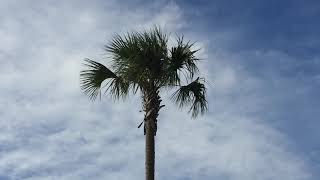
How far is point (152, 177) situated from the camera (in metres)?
18.5

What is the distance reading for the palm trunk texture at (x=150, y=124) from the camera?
1855 centimetres

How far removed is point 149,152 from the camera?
61.5 ft

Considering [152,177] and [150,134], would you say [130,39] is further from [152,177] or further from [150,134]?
[152,177]

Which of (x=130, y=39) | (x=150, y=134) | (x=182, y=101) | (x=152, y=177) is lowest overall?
(x=152, y=177)

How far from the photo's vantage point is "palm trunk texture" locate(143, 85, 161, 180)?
18.5 metres

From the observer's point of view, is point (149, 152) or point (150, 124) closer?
point (149, 152)

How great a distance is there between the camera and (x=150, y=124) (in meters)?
19.1

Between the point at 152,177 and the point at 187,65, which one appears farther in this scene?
the point at 187,65

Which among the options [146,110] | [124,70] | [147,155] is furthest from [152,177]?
[124,70]

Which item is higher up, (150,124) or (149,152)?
(150,124)

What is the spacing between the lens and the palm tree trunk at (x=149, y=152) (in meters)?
18.5

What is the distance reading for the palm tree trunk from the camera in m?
18.5

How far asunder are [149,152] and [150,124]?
82 centimetres

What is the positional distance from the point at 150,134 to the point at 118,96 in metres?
1.69
